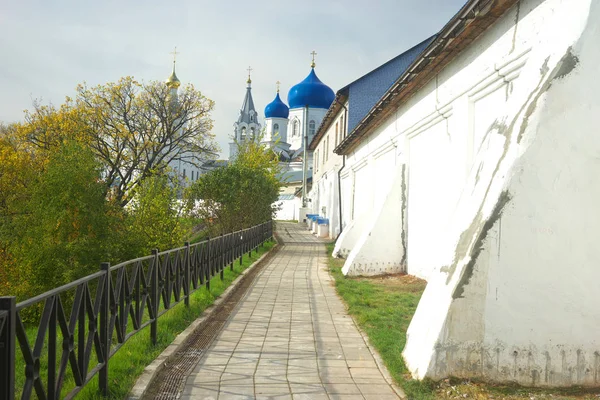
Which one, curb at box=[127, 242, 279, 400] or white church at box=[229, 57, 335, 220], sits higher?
white church at box=[229, 57, 335, 220]

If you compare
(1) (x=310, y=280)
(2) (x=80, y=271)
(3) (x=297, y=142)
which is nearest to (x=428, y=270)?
(1) (x=310, y=280)

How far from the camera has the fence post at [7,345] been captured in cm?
275

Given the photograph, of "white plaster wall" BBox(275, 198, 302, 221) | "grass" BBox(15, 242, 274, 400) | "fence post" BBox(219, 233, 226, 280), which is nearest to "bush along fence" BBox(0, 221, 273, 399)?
"grass" BBox(15, 242, 274, 400)

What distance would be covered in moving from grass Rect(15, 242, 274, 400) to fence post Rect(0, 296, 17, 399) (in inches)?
43.3

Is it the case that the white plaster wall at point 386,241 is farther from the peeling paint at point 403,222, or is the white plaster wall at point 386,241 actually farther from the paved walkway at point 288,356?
the paved walkway at point 288,356

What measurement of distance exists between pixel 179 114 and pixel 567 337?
85.1 feet

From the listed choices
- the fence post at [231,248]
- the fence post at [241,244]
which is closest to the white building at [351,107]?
the fence post at [241,244]

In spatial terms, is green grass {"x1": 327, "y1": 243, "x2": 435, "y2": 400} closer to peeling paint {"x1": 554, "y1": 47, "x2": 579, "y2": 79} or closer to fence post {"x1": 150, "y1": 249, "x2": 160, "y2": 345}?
fence post {"x1": 150, "y1": 249, "x2": 160, "y2": 345}

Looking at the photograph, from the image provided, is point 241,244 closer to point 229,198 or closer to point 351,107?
point 229,198

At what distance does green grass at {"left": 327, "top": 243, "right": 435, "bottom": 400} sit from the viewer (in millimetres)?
4958

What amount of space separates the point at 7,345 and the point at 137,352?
2956 millimetres

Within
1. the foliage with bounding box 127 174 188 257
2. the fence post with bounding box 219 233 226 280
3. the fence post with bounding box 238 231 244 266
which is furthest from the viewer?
the fence post with bounding box 238 231 244 266

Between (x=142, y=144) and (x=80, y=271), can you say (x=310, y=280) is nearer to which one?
(x=80, y=271)

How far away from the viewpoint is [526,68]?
529 centimetres
